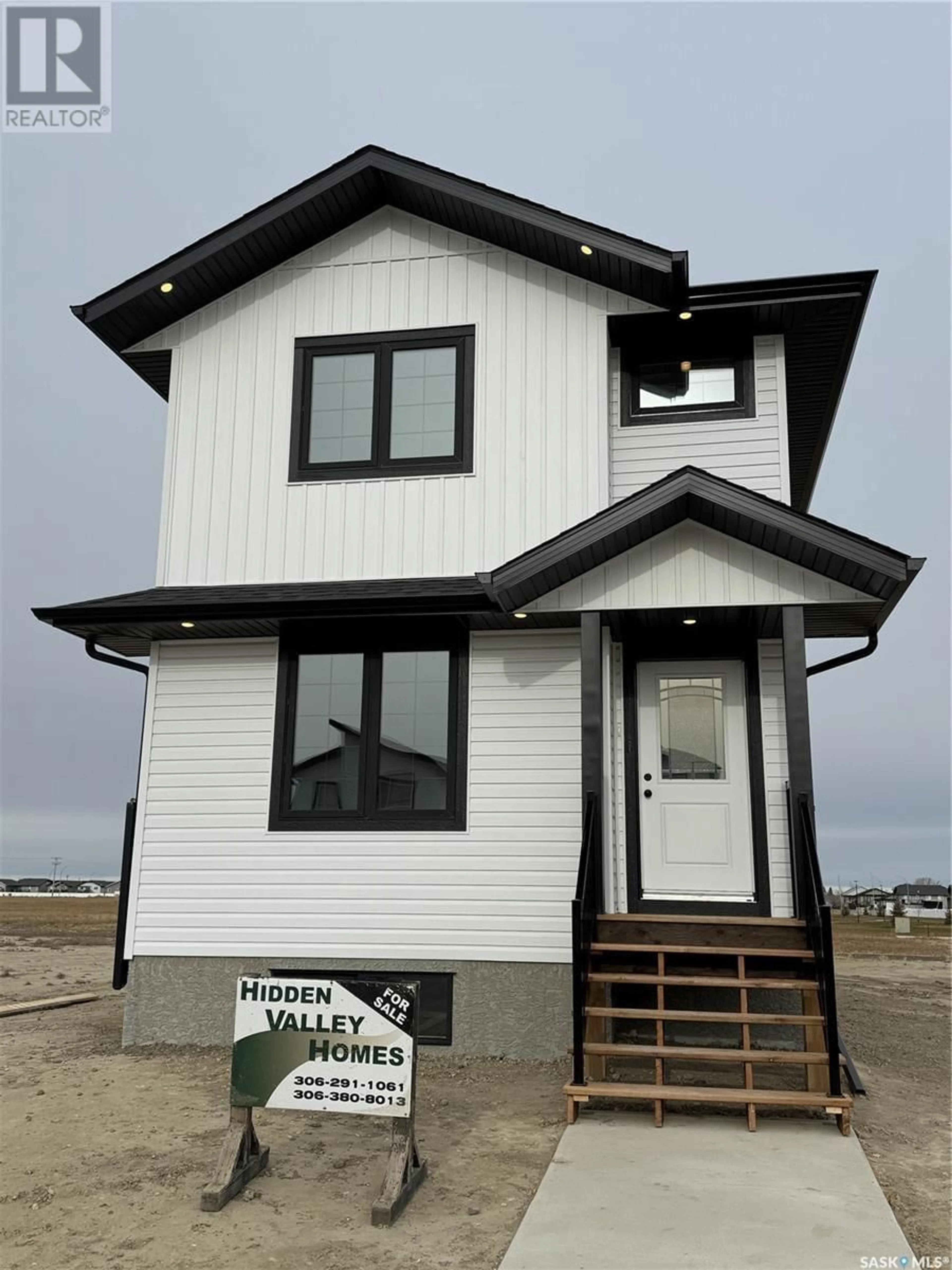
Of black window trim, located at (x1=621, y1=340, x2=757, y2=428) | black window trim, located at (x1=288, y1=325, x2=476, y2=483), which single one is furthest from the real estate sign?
black window trim, located at (x1=621, y1=340, x2=757, y2=428)

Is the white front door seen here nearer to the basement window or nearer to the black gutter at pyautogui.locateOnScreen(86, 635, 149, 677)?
the basement window

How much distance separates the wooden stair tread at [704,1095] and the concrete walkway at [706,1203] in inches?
6.4

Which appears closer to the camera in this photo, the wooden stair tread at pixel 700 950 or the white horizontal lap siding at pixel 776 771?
the wooden stair tread at pixel 700 950

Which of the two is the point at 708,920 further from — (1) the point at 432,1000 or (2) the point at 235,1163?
(2) the point at 235,1163

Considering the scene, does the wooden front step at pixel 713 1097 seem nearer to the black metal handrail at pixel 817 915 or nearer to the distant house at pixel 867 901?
the black metal handrail at pixel 817 915

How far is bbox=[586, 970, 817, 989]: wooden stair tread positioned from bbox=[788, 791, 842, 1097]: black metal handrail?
0.19 m

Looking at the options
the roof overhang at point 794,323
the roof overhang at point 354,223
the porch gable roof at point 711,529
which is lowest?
the porch gable roof at point 711,529

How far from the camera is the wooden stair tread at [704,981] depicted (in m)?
6.31

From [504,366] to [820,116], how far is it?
579 inches

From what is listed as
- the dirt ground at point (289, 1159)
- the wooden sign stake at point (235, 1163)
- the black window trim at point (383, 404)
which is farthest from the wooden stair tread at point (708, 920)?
the black window trim at point (383, 404)

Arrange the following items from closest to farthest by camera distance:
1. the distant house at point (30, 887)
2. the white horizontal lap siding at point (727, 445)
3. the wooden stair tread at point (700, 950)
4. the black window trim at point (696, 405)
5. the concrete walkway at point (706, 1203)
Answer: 1. the concrete walkway at point (706, 1203)
2. the wooden stair tread at point (700, 950)
3. the white horizontal lap siding at point (727, 445)
4. the black window trim at point (696, 405)
5. the distant house at point (30, 887)

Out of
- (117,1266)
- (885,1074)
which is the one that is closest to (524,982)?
(885,1074)

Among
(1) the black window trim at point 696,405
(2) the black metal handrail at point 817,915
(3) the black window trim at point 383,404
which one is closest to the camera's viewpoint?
(2) the black metal handrail at point 817,915

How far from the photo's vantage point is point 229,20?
56.2 ft
